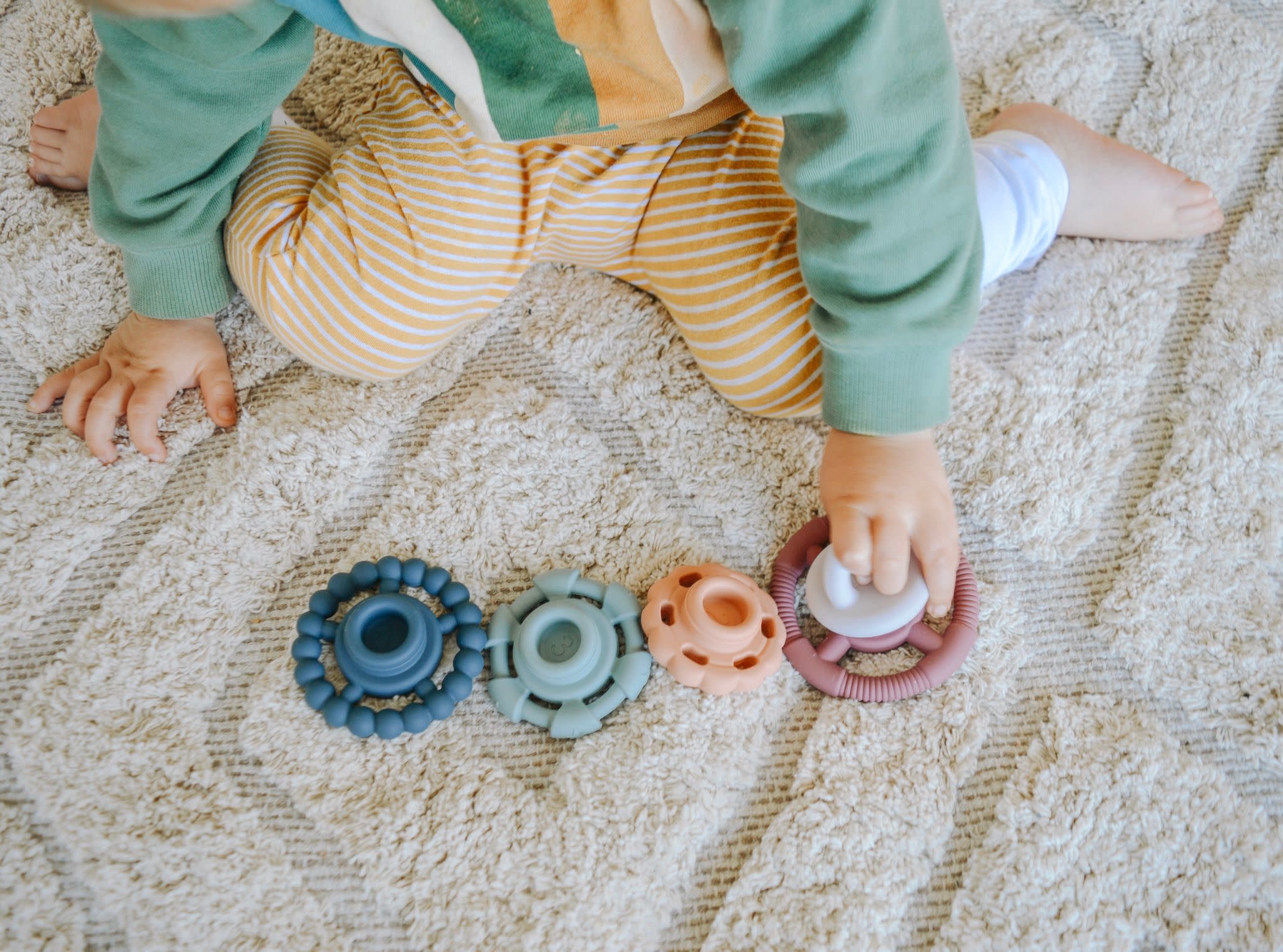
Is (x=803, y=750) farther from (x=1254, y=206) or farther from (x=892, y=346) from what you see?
(x=1254, y=206)

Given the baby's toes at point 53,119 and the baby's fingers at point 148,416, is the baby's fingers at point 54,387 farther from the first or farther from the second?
the baby's toes at point 53,119

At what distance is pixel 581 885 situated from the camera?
62 centimetres

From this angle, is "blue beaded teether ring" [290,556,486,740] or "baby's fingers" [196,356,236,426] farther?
"baby's fingers" [196,356,236,426]

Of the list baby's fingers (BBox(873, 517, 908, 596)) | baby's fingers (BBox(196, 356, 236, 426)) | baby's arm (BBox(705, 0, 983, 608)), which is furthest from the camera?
baby's fingers (BBox(196, 356, 236, 426))

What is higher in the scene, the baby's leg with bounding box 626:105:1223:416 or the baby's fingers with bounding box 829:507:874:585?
the baby's leg with bounding box 626:105:1223:416

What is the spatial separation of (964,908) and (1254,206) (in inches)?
26.8

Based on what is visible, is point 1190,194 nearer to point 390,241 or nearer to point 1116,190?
point 1116,190

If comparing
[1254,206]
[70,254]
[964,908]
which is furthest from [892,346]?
[70,254]

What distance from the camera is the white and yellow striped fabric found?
0.73 meters

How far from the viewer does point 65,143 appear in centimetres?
85

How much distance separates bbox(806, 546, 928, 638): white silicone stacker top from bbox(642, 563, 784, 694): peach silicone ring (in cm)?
4

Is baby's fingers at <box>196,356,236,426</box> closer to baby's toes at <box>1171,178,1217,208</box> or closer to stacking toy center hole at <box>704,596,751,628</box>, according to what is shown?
stacking toy center hole at <box>704,596,751,628</box>

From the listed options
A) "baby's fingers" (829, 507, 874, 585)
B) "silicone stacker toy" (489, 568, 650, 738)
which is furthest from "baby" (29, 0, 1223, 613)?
"silicone stacker toy" (489, 568, 650, 738)

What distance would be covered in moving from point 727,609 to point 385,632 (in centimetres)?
24
